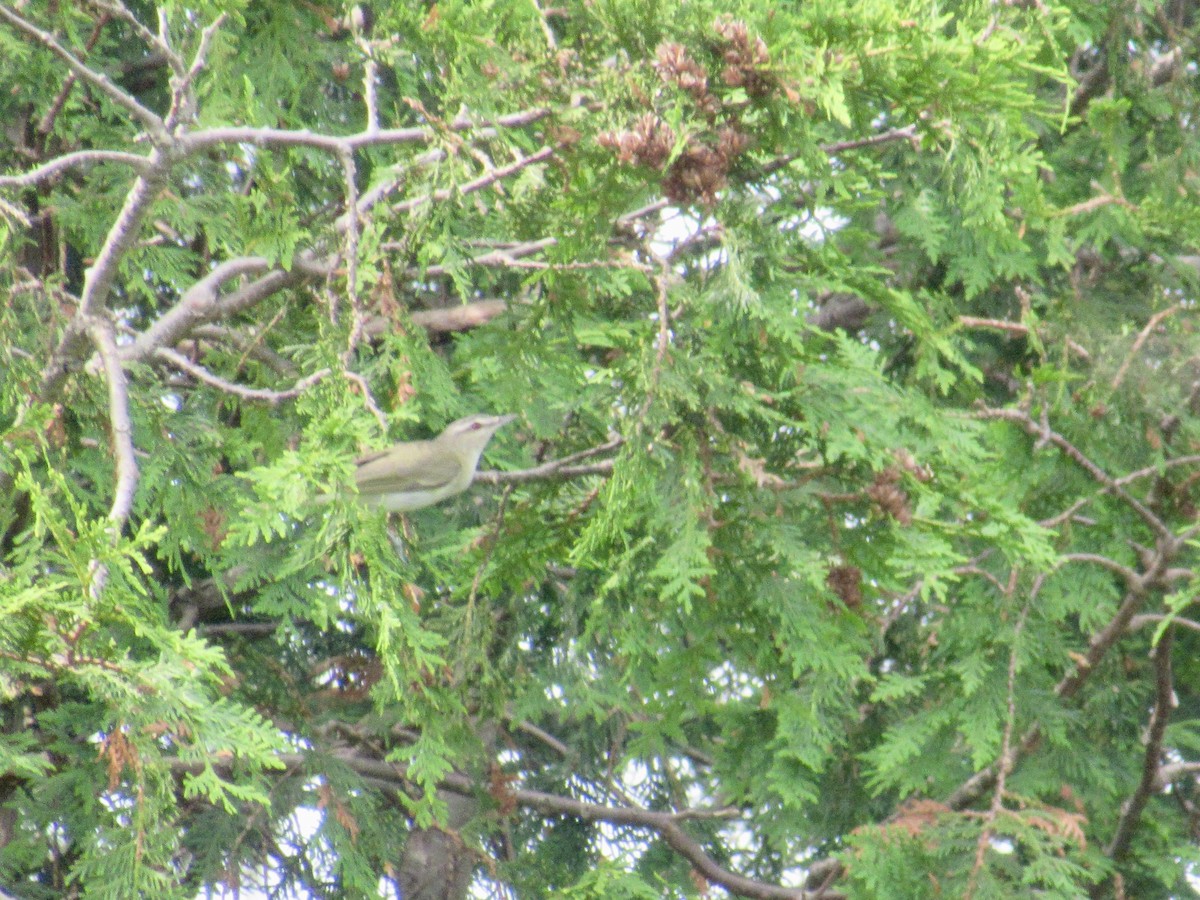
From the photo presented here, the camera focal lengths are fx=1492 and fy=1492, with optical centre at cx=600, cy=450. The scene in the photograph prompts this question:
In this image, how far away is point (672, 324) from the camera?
2984 millimetres

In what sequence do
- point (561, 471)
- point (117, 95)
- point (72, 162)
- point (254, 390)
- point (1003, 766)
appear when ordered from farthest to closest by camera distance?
1. point (1003, 766)
2. point (561, 471)
3. point (254, 390)
4. point (72, 162)
5. point (117, 95)

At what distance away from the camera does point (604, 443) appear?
11.6 ft

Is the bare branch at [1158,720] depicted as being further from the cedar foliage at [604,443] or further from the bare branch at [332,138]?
the bare branch at [332,138]

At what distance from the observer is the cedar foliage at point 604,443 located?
2615 mm

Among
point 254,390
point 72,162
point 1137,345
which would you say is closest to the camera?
point 72,162

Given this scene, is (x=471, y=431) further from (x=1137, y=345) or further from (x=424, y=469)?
(x=1137, y=345)

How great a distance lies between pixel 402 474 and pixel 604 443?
3.50 ft

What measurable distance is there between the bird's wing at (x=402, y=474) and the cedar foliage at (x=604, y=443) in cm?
18

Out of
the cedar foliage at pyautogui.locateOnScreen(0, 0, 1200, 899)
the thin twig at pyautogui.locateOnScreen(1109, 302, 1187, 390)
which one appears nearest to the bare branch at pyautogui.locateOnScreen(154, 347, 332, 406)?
the cedar foliage at pyautogui.locateOnScreen(0, 0, 1200, 899)

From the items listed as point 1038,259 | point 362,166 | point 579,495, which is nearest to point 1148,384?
point 1038,259

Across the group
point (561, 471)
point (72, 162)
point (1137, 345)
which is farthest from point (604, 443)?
point (1137, 345)

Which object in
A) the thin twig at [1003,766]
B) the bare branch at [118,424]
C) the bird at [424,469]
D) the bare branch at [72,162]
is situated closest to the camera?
the bare branch at [118,424]

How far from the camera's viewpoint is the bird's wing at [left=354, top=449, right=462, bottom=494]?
4402 mm

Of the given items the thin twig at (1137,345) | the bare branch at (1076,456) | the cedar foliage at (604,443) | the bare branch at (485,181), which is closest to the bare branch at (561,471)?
the cedar foliage at (604,443)
